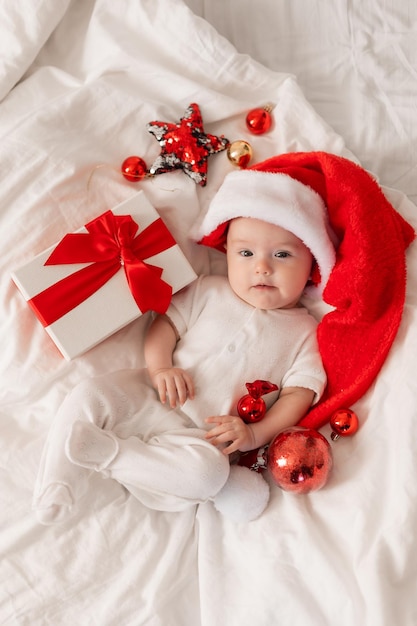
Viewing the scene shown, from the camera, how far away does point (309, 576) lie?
1.08 metres

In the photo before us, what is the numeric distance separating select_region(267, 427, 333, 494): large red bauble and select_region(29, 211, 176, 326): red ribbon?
370 mm

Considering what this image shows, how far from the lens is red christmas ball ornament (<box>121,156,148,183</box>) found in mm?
1342

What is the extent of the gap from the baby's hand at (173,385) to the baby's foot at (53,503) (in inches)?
Answer: 10.1

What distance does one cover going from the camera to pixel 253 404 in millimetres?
1243

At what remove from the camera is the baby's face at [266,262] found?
1279 mm

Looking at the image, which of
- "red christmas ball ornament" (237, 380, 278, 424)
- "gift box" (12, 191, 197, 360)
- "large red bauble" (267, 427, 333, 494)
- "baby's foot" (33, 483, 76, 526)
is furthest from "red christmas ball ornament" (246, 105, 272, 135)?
"baby's foot" (33, 483, 76, 526)

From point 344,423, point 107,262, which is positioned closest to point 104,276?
point 107,262

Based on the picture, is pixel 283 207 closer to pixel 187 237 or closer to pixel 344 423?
pixel 187 237

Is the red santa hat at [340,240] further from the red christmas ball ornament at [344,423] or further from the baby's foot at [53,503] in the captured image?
the baby's foot at [53,503]

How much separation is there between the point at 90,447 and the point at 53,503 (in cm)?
11

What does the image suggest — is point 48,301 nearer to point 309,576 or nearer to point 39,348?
point 39,348

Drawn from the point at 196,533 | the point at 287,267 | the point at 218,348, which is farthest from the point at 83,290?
the point at 196,533

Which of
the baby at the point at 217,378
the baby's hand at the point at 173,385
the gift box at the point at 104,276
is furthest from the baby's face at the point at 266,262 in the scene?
the baby's hand at the point at 173,385

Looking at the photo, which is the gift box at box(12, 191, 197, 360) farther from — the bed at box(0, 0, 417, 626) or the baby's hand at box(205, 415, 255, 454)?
the baby's hand at box(205, 415, 255, 454)
